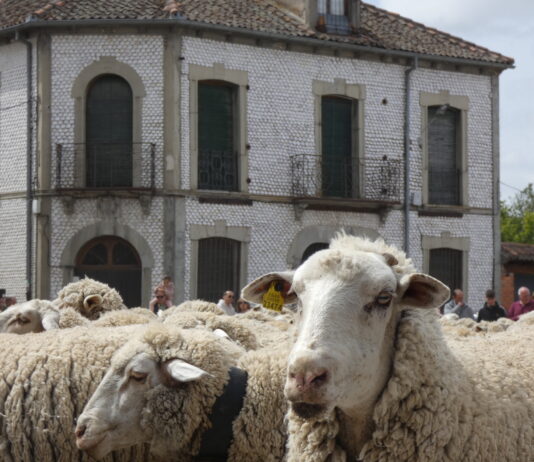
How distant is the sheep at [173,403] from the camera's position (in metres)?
5.49

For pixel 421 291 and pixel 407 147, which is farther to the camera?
pixel 407 147

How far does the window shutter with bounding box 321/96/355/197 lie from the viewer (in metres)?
23.2

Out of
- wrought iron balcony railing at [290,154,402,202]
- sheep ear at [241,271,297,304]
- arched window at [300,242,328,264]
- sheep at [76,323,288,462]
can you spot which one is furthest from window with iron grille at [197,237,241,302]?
sheep ear at [241,271,297,304]

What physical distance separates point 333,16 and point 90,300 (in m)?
14.6

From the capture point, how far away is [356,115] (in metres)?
23.5

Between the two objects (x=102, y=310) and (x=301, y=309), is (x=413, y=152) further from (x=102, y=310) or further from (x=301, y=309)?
(x=301, y=309)

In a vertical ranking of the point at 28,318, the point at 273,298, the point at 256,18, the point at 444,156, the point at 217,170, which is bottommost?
→ the point at 28,318

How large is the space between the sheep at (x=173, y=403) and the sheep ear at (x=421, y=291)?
4.30ft

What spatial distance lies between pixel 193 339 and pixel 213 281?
15.7m

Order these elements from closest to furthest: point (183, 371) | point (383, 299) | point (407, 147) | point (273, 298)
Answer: point (383, 299)
point (273, 298)
point (183, 371)
point (407, 147)

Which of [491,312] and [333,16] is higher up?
[333,16]

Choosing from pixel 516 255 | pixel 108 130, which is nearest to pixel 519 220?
pixel 516 255

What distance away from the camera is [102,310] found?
411 inches

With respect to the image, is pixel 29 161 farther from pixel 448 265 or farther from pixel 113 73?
pixel 448 265
